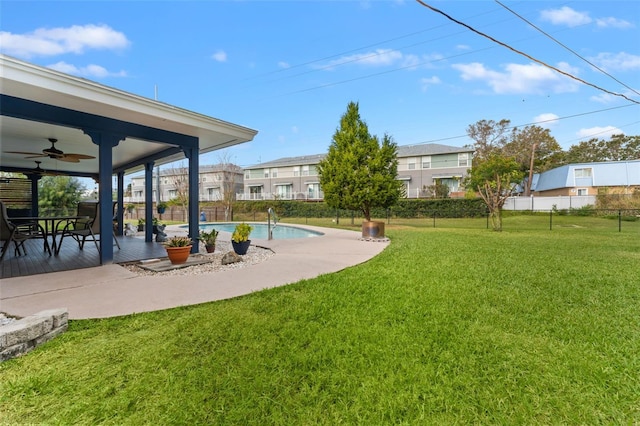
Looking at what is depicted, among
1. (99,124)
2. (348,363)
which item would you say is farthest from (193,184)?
(348,363)

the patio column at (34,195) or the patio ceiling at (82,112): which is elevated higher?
the patio ceiling at (82,112)

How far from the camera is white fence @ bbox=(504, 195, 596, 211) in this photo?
21.2 m

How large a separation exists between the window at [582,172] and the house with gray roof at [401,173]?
8499mm

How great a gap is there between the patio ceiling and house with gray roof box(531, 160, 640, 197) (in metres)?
27.9

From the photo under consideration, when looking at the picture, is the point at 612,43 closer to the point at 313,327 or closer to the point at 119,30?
the point at 313,327

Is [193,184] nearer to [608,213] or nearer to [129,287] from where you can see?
[129,287]

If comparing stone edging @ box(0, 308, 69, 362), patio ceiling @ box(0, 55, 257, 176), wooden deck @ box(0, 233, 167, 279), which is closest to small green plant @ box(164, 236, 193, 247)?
wooden deck @ box(0, 233, 167, 279)

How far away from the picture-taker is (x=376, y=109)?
15.9 metres

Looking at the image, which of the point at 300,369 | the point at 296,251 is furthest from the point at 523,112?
the point at 300,369

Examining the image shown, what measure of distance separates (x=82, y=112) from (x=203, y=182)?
102 feet

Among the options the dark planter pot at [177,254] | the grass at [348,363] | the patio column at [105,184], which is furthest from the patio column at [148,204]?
the grass at [348,363]

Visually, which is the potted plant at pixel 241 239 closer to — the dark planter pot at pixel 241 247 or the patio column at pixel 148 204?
the dark planter pot at pixel 241 247

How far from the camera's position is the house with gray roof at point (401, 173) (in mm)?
26344

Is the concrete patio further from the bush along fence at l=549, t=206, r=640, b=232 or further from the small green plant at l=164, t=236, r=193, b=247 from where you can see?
the bush along fence at l=549, t=206, r=640, b=232
